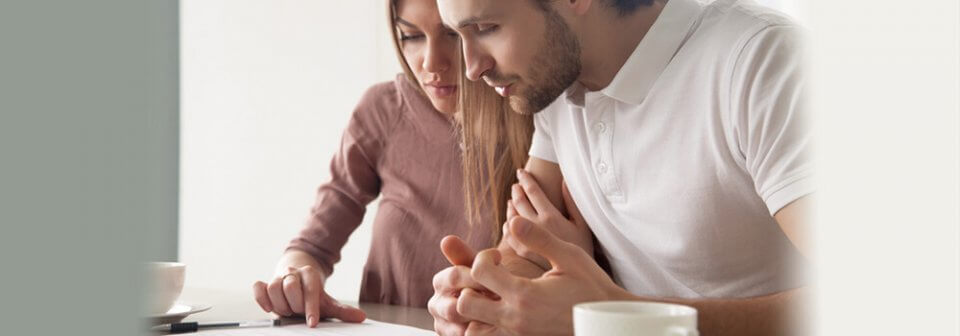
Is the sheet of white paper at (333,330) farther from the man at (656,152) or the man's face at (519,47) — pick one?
the man's face at (519,47)

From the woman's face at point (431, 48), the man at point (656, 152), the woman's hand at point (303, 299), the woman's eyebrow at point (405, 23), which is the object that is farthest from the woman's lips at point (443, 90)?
the woman's hand at point (303, 299)

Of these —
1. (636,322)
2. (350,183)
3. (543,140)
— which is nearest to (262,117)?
(350,183)

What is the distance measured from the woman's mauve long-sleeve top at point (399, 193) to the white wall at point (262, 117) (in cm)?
145

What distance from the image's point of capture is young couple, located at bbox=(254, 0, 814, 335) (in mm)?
867

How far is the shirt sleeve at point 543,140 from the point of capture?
4.51 ft

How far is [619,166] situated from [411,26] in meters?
0.47

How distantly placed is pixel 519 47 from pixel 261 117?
2.39 m

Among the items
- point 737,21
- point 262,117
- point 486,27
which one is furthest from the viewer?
point 262,117

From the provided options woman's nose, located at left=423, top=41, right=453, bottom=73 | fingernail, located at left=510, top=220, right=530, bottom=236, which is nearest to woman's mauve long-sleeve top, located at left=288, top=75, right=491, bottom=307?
woman's nose, located at left=423, top=41, right=453, bottom=73

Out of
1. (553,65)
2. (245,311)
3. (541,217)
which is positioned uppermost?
(553,65)

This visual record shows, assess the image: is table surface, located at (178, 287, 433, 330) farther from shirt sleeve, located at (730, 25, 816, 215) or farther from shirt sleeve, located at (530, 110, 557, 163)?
shirt sleeve, located at (730, 25, 816, 215)

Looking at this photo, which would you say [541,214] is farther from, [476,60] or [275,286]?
[275,286]

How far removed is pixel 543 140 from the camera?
1.39 m

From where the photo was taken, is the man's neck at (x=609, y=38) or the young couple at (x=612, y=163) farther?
the man's neck at (x=609, y=38)
